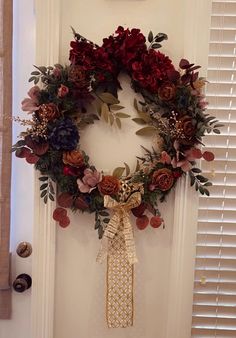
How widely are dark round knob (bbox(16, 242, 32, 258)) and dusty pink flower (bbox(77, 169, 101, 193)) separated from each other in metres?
0.39

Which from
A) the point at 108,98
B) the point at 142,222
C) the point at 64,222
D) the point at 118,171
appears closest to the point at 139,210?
the point at 142,222

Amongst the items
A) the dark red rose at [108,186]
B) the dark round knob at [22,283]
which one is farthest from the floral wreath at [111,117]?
the dark round knob at [22,283]

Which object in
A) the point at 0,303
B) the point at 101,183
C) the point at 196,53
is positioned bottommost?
the point at 0,303

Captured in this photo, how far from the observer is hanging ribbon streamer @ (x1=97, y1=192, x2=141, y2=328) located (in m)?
1.07

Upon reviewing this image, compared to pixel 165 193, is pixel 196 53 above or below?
above

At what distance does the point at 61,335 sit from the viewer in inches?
47.3

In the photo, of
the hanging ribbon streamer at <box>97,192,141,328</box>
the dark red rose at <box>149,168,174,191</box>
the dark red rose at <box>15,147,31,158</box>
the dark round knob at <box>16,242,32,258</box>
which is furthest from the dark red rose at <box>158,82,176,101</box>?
the dark round knob at <box>16,242,32,258</box>

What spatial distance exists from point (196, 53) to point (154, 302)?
86 centimetres

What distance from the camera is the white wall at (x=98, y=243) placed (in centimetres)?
109

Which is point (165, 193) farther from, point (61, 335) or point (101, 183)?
point (61, 335)

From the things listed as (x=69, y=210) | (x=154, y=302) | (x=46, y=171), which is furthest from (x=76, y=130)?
(x=154, y=302)

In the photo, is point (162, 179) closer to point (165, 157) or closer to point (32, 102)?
point (165, 157)

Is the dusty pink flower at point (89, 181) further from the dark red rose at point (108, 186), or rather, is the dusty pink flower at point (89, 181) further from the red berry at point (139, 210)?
the red berry at point (139, 210)

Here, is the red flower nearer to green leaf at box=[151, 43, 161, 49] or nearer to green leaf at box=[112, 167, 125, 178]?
green leaf at box=[151, 43, 161, 49]
